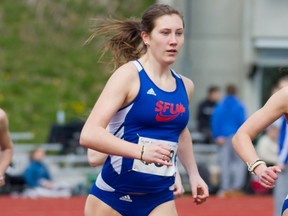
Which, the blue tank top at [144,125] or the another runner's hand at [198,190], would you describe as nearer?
the blue tank top at [144,125]

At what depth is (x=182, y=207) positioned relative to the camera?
1505 cm

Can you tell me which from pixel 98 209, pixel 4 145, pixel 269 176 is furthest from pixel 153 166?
pixel 4 145

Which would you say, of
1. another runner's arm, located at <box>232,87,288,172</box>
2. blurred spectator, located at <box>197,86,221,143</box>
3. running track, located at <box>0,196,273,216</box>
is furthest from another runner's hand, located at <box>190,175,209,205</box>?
blurred spectator, located at <box>197,86,221,143</box>

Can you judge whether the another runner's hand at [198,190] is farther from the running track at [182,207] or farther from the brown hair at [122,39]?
the running track at [182,207]

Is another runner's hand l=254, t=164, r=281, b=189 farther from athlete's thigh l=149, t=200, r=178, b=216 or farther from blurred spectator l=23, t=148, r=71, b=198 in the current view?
blurred spectator l=23, t=148, r=71, b=198

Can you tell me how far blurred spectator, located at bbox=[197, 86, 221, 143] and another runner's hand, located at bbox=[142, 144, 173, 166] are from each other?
12715 mm

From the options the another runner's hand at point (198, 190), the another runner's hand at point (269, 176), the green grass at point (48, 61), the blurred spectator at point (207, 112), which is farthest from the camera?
the green grass at point (48, 61)

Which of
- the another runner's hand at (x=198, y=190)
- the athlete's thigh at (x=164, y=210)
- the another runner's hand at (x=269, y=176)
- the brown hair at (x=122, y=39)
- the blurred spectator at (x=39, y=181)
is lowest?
the blurred spectator at (x=39, y=181)

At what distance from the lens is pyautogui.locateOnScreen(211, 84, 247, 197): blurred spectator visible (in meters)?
16.5

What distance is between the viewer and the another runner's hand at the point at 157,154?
5.95 meters

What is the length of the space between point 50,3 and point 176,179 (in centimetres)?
1739

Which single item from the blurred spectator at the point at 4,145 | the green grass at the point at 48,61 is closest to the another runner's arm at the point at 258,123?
the blurred spectator at the point at 4,145

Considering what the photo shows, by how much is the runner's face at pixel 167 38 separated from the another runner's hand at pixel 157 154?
2.39 feet

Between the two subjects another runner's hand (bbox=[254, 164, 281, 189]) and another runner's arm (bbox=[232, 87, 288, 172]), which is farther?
another runner's arm (bbox=[232, 87, 288, 172])
